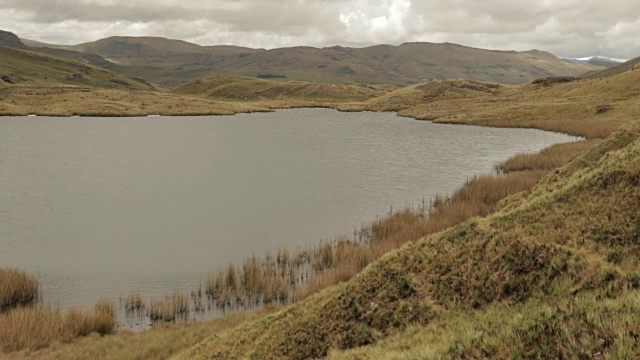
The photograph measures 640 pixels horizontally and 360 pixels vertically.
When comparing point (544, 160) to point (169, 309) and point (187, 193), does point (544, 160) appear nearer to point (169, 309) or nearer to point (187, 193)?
point (187, 193)

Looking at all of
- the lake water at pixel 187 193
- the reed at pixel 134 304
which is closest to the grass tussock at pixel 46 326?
Result: the reed at pixel 134 304

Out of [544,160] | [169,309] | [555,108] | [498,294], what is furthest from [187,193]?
[555,108]

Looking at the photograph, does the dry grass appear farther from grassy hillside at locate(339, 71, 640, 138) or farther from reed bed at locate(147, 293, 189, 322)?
reed bed at locate(147, 293, 189, 322)

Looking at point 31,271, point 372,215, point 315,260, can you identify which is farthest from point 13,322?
point 372,215

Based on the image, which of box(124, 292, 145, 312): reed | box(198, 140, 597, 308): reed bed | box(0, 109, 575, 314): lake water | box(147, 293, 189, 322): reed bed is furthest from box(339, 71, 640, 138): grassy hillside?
box(124, 292, 145, 312): reed

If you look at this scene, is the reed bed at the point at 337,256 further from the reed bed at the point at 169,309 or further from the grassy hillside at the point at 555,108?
the grassy hillside at the point at 555,108

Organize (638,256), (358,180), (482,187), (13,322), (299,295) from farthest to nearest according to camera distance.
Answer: (358,180) < (482,187) < (299,295) < (13,322) < (638,256)

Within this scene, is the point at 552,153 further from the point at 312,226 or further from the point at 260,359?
the point at 260,359

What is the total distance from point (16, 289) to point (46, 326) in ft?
20.3

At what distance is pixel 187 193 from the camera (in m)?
46.4

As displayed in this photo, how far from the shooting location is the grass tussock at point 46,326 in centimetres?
1739

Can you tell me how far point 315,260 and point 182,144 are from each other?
201 feet

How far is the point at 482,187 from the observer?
40875mm

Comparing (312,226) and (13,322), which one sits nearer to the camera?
(13,322)
